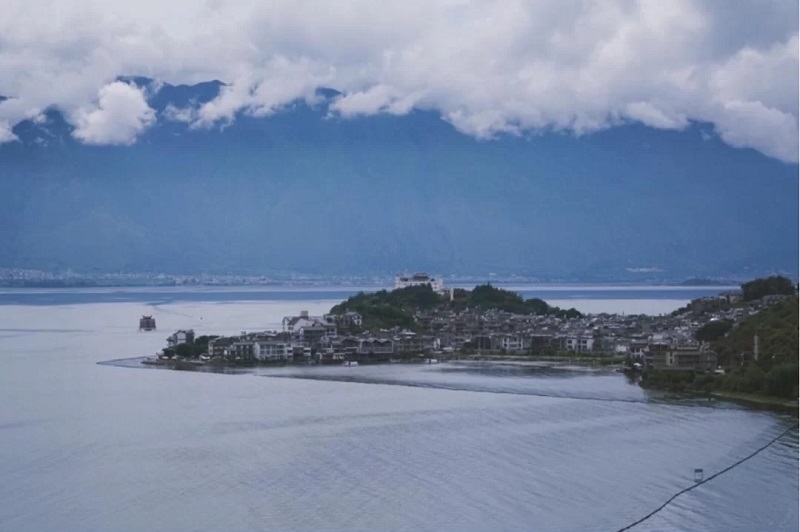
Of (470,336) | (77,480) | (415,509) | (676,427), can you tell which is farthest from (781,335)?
(77,480)

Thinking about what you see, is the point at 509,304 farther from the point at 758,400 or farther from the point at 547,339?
the point at 758,400

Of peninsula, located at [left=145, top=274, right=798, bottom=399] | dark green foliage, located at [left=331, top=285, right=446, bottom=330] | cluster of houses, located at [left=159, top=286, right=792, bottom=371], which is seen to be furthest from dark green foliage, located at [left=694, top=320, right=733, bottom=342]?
dark green foliage, located at [left=331, top=285, right=446, bottom=330]

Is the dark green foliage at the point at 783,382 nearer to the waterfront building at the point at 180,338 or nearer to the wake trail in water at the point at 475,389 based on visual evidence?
the wake trail in water at the point at 475,389

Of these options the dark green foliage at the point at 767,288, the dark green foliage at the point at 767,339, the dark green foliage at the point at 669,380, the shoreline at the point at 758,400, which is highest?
the dark green foliage at the point at 767,288

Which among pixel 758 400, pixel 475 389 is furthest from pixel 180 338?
pixel 758 400

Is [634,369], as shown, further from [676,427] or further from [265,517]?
[265,517]

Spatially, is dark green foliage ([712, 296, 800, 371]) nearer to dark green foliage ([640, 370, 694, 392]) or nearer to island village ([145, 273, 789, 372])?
island village ([145, 273, 789, 372])

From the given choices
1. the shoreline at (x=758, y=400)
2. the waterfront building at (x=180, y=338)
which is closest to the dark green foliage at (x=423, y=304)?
the waterfront building at (x=180, y=338)
